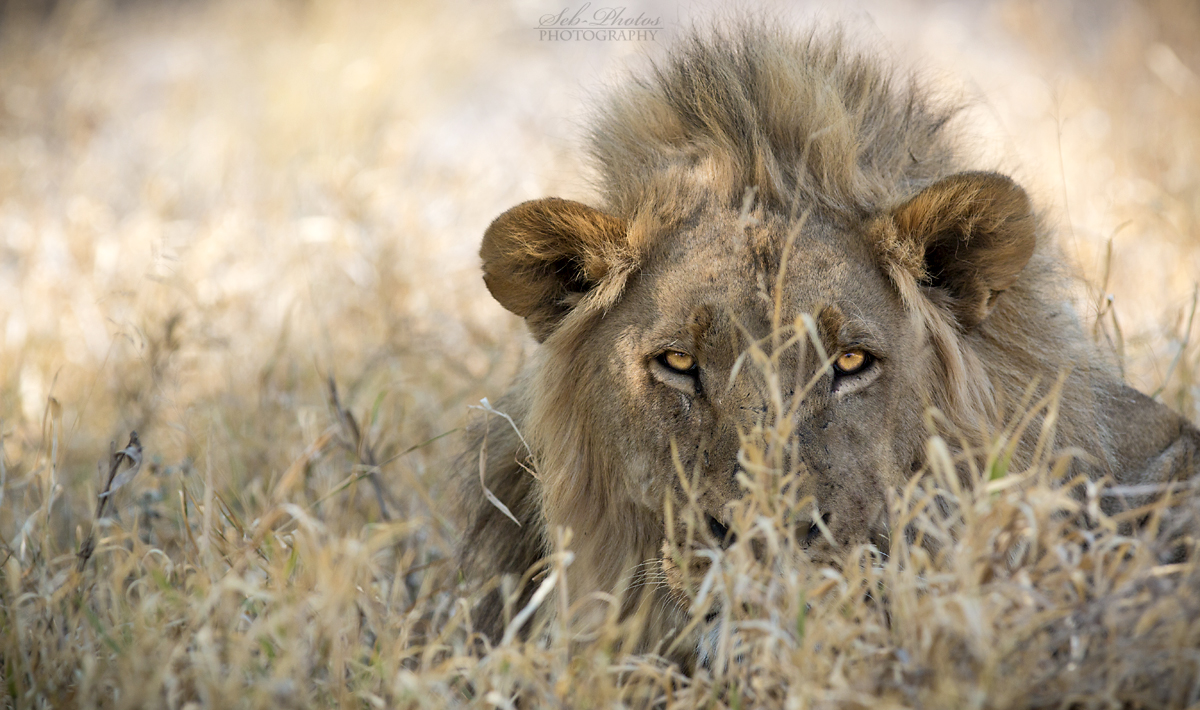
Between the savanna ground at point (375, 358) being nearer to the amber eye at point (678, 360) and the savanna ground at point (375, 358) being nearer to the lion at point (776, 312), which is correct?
the lion at point (776, 312)

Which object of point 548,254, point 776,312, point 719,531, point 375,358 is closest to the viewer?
point 776,312

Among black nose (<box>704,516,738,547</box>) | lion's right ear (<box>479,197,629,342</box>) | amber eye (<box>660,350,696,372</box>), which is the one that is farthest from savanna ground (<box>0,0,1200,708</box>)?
lion's right ear (<box>479,197,629,342</box>)

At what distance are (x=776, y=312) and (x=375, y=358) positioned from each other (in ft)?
9.52

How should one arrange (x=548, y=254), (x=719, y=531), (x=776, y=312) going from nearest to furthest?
(x=776, y=312), (x=719, y=531), (x=548, y=254)

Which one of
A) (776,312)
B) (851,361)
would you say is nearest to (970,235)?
(851,361)

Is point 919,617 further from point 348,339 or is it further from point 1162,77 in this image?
point 1162,77

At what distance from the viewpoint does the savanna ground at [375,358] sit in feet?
6.53

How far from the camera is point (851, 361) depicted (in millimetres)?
2340

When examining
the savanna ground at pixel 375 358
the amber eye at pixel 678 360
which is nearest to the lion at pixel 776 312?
the amber eye at pixel 678 360

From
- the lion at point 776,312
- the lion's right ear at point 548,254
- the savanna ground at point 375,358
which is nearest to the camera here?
the savanna ground at point 375,358

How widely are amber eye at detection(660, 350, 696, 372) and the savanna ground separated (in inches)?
18.1

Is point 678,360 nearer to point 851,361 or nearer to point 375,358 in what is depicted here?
point 851,361

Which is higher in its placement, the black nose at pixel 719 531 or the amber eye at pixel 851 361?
the amber eye at pixel 851 361

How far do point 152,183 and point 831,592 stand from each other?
5857 millimetres
